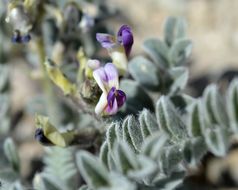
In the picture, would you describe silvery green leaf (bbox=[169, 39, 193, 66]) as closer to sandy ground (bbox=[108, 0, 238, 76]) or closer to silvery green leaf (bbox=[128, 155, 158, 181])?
silvery green leaf (bbox=[128, 155, 158, 181])

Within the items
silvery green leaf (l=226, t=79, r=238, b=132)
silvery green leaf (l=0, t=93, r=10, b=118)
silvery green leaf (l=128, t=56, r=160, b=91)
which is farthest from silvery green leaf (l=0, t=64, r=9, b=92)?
silvery green leaf (l=226, t=79, r=238, b=132)

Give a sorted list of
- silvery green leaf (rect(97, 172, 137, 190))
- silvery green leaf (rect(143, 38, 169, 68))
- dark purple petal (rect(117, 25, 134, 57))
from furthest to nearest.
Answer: silvery green leaf (rect(143, 38, 169, 68)) → dark purple petal (rect(117, 25, 134, 57)) → silvery green leaf (rect(97, 172, 137, 190))

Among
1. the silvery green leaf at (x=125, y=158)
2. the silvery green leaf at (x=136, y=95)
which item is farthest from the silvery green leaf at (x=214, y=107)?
the silvery green leaf at (x=125, y=158)

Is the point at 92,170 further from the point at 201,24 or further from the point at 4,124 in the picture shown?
the point at 201,24

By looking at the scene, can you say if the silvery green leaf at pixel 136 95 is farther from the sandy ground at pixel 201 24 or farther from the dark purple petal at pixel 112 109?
the sandy ground at pixel 201 24

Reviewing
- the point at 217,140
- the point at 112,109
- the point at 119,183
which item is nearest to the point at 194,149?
the point at 217,140

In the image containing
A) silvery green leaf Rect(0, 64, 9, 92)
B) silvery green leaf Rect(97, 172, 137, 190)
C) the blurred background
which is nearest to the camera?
silvery green leaf Rect(97, 172, 137, 190)

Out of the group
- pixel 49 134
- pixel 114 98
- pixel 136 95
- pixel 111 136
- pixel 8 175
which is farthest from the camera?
pixel 136 95
